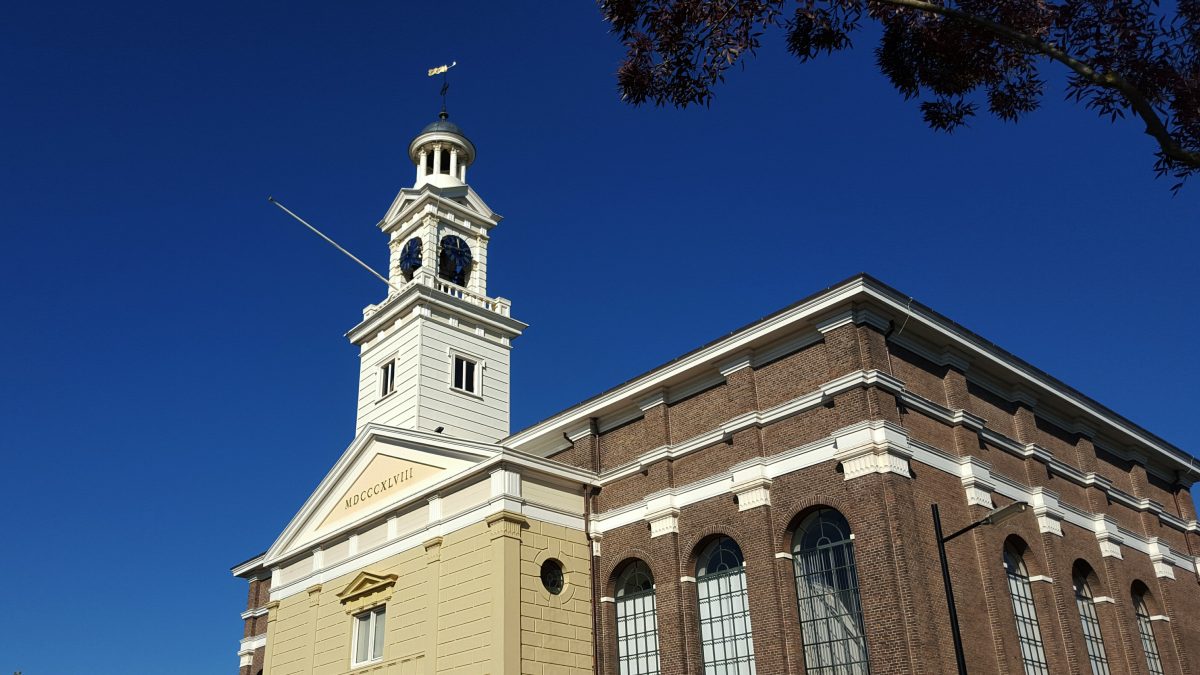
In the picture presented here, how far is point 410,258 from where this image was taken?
132 feet

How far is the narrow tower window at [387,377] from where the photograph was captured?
37.9 meters

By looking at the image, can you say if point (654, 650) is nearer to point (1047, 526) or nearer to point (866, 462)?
point (866, 462)

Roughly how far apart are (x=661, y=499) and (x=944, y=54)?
1690cm

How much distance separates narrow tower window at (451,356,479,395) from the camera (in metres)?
37.7

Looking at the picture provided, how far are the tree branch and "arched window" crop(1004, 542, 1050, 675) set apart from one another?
1640 centimetres

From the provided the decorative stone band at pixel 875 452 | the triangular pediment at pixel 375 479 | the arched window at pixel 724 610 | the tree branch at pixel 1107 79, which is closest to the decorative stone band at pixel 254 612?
the triangular pediment at pixel 375 479

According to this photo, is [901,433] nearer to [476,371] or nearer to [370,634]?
[370,634]

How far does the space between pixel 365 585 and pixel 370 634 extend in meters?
1.40

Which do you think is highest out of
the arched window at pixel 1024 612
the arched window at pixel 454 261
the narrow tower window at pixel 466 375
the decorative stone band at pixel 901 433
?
the arched window at pixel 454 261

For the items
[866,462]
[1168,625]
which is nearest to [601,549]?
[866,462]

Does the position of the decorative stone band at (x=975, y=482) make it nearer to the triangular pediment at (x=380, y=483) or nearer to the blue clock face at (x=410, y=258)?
the triangular pediment at (x=380, y=483)

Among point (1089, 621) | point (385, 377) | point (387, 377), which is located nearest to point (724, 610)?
point (1089, 621)

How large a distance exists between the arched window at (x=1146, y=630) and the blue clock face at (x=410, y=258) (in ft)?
89.6

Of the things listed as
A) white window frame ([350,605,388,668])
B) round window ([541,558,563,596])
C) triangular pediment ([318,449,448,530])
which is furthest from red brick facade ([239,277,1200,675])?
white window frame ([350,605,388,668])
